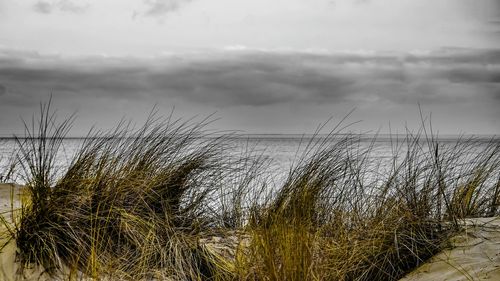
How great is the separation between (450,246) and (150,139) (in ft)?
8.20

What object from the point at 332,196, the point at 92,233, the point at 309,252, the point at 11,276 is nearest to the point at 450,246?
the point at 309,252

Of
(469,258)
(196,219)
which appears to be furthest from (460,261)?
(196,219)

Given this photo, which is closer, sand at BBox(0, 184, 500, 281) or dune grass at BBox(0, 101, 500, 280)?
sand at BBox(0, 184, 500, 281)

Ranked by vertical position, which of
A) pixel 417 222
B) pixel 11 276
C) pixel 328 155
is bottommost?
pixel 11 276

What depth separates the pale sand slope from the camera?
287cm

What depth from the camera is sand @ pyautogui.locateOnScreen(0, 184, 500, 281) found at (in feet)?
9.50

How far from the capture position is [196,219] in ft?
14.2

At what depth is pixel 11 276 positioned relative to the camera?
303 cm

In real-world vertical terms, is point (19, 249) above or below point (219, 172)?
below

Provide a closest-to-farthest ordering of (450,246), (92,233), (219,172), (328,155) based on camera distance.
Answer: (450,246) < (92,233) < (328,155) < (219,172)

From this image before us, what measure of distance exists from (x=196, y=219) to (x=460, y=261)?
2060 millimetres

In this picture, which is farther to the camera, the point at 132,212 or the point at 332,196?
the point at 332,196

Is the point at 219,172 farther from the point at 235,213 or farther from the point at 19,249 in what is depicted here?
the point at 19,249

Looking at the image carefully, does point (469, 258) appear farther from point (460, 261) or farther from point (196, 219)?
point (196, 219)
